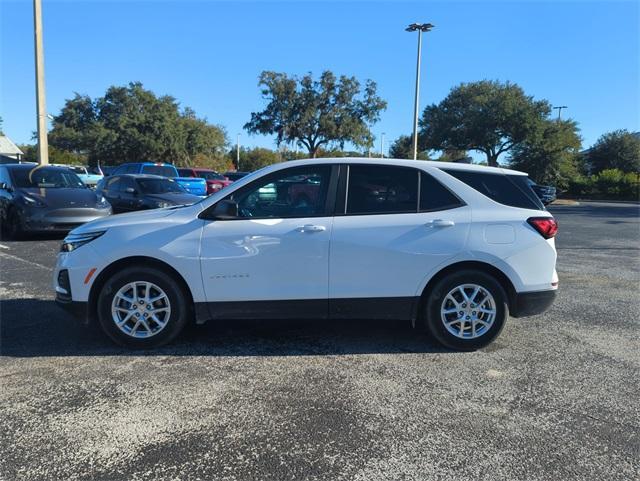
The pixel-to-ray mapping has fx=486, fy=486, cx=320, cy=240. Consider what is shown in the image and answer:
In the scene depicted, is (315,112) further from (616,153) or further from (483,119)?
(616,153)

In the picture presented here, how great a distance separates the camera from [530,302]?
4398 mm

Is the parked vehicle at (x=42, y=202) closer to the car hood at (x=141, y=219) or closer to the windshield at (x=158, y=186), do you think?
the windshield at (x=158, y=186)

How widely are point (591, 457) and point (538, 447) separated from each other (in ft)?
0.91

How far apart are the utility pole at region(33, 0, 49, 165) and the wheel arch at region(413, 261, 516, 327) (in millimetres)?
18293

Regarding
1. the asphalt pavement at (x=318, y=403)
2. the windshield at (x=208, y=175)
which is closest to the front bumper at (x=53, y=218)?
the asphalt pavement at (x=318, y=403)

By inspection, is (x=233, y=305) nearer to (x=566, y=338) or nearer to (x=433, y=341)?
(x=433, y=341)

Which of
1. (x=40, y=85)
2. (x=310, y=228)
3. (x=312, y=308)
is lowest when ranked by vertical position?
(x=312, y=308)

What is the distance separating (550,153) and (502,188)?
43.9 m

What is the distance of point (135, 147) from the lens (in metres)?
49.7

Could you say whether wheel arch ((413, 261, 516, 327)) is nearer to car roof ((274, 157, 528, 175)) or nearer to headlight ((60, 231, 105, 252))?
car roof ((274, 157, 528, 175))

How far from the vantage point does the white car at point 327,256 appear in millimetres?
4188

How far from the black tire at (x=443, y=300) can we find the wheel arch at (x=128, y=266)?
2.13m

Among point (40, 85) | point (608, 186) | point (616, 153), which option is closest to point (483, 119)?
point (608, 186)

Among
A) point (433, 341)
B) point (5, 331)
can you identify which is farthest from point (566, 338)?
point (5, 331)
